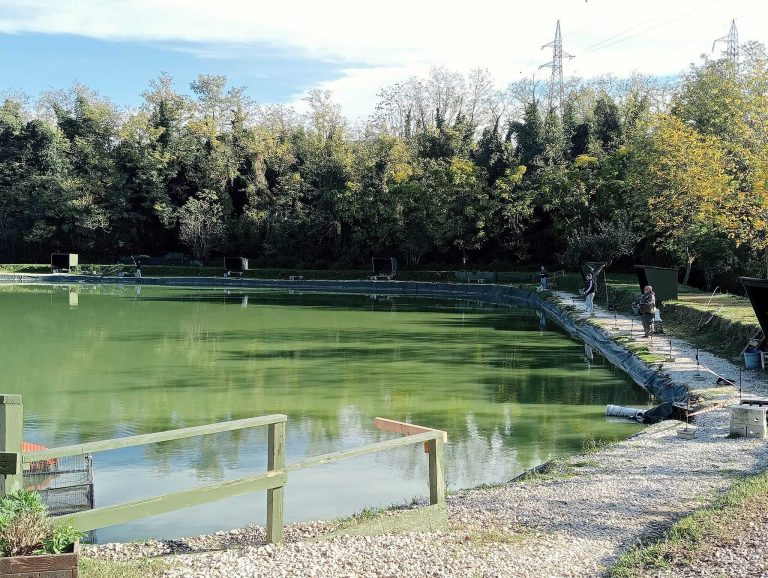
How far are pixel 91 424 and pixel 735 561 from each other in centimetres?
1024

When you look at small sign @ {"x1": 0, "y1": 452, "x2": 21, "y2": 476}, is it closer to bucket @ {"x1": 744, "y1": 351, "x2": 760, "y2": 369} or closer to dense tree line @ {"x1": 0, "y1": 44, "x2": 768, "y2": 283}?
bucket @ {"x1": 744, "y1": 351, "x2": 760, "y2": 369}

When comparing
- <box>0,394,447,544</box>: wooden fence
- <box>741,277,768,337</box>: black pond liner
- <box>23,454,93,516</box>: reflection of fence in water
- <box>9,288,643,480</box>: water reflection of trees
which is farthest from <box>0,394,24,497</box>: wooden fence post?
<box>741,277,768,337</box>: black pond liner

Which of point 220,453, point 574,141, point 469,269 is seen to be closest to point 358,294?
point 469,269

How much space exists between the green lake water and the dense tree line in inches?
453

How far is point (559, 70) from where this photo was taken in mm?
66375

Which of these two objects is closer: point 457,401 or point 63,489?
point 63,489

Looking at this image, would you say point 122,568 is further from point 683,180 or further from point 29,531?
point 683,180

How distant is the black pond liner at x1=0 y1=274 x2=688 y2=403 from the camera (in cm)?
1612

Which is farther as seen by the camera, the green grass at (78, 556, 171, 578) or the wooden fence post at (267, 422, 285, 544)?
the wooden fence post at (267, 422, 285, 544)

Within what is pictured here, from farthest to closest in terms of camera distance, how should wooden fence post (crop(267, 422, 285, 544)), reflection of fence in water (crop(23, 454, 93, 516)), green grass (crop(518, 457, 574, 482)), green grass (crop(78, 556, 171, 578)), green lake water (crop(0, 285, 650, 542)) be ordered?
green lake water (crop(0, 285, 650, 542)) → green grass (crop(518, 457, 574, 482)) → reflection of fence in water (crop(23, 454, 93, 516)) → wooden fence post (crop(267, 422, 285, 544)) → green grass (crop(78, 556, 171, 578))

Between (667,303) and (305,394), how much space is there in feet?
46.4

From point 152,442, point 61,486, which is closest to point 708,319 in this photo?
point 61,486

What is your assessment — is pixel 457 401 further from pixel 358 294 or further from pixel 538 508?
pixel 358 294

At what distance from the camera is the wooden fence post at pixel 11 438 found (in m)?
4.88
